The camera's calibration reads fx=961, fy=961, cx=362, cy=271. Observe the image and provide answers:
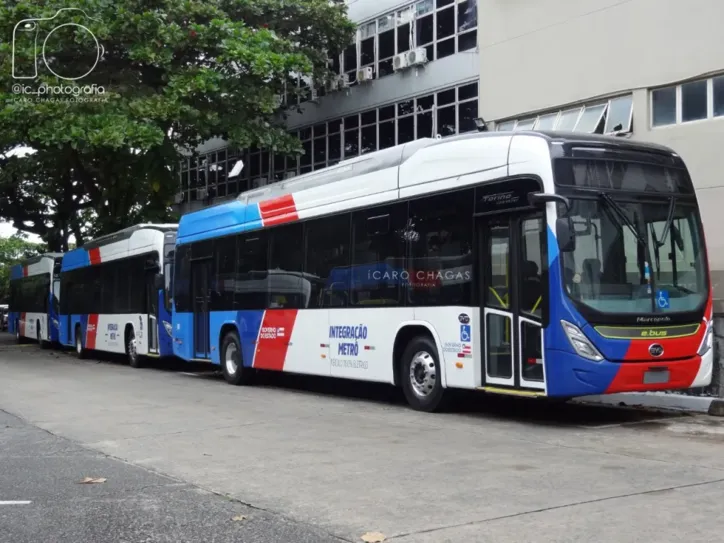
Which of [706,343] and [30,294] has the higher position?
[30,294]

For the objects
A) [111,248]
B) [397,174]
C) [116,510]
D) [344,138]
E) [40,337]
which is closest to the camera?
[116,510]

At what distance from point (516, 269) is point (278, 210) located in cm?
609

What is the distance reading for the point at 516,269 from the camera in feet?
35.5

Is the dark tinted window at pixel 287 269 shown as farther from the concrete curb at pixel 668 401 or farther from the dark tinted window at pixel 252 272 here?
the concrete curb at pixel 668 401

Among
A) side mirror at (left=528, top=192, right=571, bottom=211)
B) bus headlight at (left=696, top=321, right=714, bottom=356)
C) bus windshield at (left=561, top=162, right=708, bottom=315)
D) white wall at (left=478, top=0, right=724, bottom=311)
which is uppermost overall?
white wall at (left=478, top=0, right=724, bottom=311)

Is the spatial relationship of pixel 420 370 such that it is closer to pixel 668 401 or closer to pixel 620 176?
pixel 668 401

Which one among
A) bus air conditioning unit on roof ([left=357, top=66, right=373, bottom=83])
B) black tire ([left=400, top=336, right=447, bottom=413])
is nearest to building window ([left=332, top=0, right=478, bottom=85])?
bus air conditioning unit on roof ([left=357, top=66, right=373, bottom=83])

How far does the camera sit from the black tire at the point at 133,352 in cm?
2339

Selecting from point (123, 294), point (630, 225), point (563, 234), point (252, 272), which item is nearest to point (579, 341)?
point (563, 234)

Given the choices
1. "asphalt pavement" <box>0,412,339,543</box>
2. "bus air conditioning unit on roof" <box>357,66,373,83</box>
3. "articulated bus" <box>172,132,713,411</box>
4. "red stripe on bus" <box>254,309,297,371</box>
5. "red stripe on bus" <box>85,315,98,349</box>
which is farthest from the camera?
"bus air conditioning unit on roof" <box>357,66,373,83</box>

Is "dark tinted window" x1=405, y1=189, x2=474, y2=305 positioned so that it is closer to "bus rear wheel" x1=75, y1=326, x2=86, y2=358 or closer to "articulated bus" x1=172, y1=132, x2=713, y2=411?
"articulated bus" x1=172, y1=132, x2=713, y2=411

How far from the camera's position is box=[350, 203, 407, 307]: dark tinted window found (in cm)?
1270

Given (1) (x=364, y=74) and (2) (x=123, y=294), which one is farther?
(1) (x=364, y=74)

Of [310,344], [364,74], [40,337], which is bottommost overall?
[40,337]
